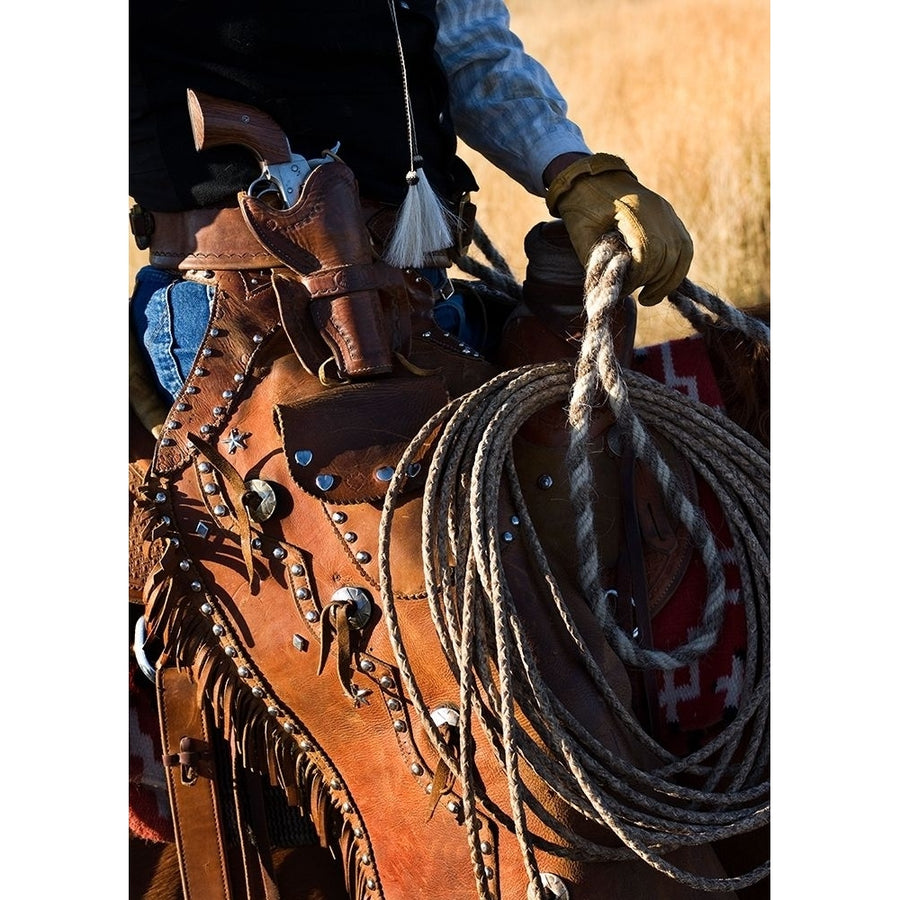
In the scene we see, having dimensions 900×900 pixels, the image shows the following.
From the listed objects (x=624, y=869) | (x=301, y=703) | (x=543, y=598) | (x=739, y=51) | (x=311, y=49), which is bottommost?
(x=624, y=869)

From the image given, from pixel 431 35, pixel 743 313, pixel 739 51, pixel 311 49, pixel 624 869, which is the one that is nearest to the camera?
pixel 624 869

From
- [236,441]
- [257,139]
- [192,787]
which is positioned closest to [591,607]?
[236,441]

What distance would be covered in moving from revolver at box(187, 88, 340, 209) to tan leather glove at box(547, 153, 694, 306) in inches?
13.9

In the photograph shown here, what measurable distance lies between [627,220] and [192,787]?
3.25 feet

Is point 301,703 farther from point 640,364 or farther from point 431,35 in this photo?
point 431,35

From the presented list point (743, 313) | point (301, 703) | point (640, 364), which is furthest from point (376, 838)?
point (743, 313)

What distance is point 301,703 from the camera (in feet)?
5.44

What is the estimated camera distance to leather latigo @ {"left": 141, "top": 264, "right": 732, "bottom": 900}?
5.07 ft

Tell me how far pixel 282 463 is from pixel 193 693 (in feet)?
1.26

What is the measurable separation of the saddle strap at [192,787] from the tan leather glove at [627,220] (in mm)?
823

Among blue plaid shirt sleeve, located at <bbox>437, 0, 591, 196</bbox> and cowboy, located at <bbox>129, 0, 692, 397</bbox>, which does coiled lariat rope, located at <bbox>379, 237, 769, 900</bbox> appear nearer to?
cowboy, located at <bbox>129, 0, 692, 397</bbox>

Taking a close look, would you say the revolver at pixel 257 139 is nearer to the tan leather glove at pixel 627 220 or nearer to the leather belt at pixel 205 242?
the leather belt at pixel 205 242

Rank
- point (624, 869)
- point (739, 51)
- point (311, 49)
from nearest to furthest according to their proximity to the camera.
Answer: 1. point (624, 869)
2. point (311, 49)
3. point (739, 51)

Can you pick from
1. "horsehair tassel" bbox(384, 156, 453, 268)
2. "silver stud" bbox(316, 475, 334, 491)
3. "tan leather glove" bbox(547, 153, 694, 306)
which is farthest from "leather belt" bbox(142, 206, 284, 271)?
"tan leather glove" bbox(547, 153, 694, 306)
